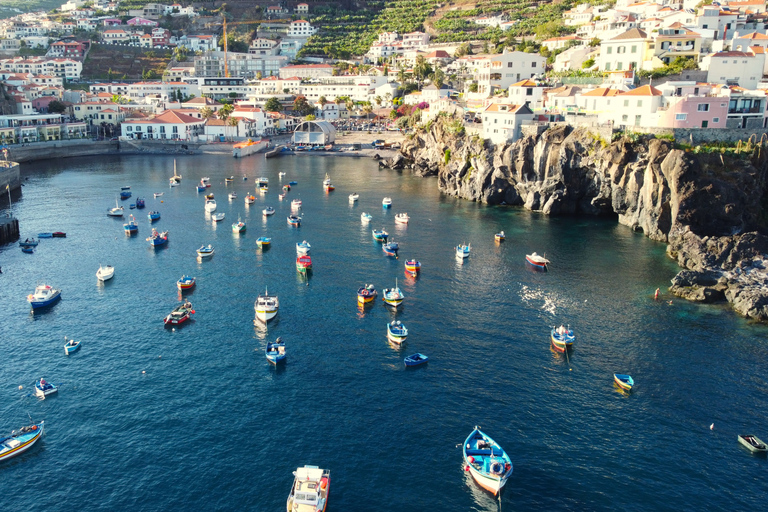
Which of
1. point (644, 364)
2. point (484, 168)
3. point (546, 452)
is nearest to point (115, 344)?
point (546, 452)

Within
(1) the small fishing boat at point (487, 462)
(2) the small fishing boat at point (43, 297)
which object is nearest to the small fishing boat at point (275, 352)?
(1) the small fishing boat at point (487, 462)

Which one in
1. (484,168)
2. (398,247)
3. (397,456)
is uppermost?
(484,168)

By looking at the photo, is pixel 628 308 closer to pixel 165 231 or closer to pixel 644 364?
pixel 644 364

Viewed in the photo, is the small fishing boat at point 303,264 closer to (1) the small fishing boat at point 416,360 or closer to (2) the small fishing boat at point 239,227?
(2) the small fishing boat at point 239,227

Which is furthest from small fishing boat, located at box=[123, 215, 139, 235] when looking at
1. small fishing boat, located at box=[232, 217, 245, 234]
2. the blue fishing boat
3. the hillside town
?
the hillside town

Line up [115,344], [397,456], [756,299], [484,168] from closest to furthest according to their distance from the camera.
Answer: [397,456] < [115,344] < [756,299] < [484,168]

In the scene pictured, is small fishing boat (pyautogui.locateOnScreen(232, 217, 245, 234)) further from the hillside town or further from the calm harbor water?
the hillside town
